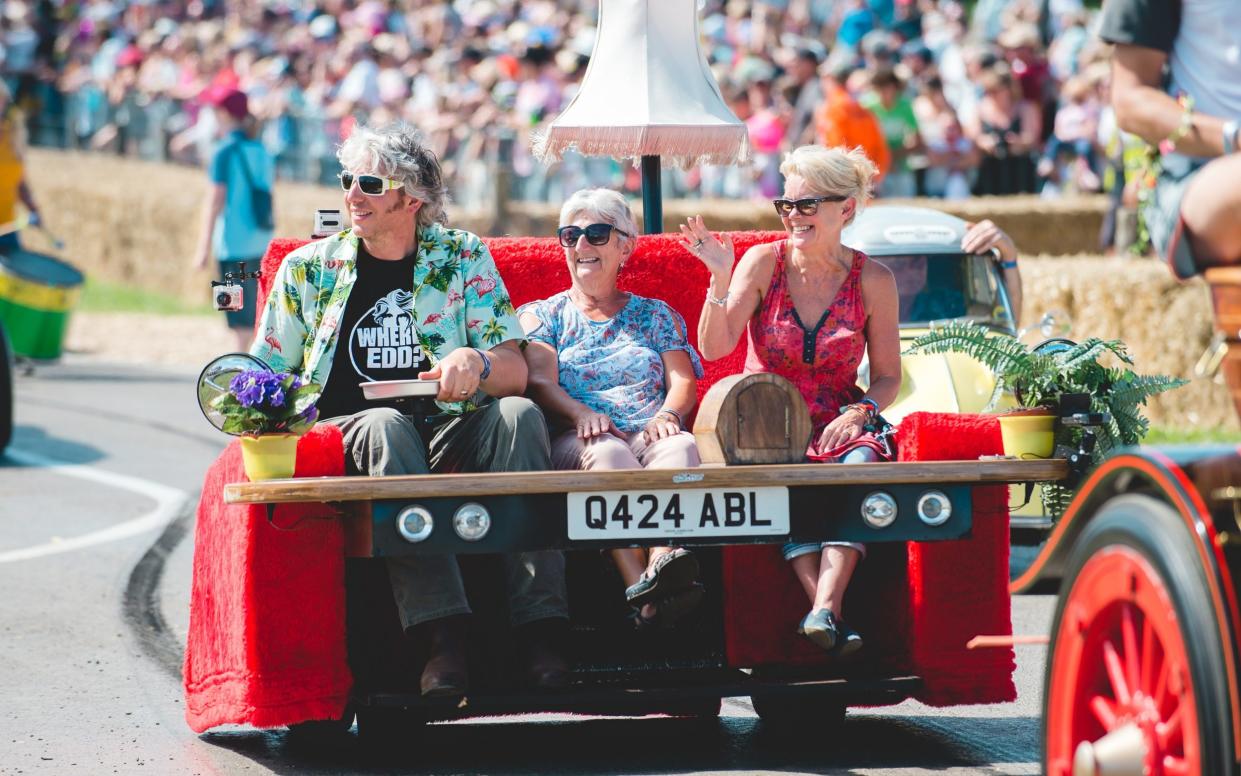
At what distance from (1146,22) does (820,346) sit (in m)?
1.96

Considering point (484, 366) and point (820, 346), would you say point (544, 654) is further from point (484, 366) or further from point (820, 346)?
point (820, 346)

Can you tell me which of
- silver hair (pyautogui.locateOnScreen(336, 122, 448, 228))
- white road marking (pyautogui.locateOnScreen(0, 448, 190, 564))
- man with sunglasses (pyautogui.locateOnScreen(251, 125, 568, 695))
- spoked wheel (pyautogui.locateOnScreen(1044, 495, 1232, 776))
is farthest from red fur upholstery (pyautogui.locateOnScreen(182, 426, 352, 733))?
white road marking (pyautogui.locateOnScreen(0, 448, 190, 564))

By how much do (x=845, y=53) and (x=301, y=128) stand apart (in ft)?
29.3

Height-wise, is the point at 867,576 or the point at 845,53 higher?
the point at 845,53

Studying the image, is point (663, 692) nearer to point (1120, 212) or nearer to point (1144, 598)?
point (1144, 598)

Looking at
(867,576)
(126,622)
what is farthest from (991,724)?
(126,622)

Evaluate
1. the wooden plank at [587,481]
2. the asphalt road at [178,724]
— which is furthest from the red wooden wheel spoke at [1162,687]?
the asphalt road at [178,724]

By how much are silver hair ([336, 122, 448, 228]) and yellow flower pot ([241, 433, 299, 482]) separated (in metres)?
1.11

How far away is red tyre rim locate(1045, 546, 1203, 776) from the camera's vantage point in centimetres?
361

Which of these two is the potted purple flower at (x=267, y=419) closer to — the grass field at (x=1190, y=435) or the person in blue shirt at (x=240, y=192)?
the grass field at (x=1190, y=435)

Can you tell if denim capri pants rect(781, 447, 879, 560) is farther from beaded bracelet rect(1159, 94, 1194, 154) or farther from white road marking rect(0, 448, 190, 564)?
white road marking rect(0, 448, 190, 564)

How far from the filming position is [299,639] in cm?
561

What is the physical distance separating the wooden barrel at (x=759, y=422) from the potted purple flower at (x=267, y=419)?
1158 millimetres

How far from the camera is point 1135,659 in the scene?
3768 mm
